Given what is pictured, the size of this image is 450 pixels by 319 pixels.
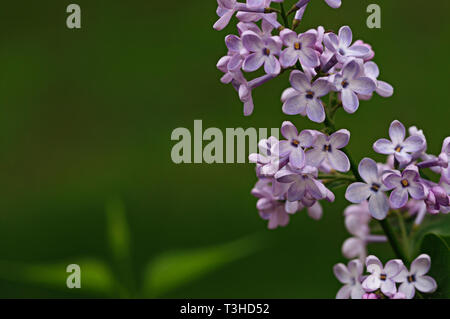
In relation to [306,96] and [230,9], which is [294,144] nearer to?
[306,96]

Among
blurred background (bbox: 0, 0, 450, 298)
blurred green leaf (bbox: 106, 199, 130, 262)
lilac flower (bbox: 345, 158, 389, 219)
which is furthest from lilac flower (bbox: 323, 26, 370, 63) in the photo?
blurred background (bbox: 0, 0, 450, 298)

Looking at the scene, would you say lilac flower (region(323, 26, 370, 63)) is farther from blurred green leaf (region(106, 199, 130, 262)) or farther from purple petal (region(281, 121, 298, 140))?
blurred green leaf (region(106, 199, 130, 262))

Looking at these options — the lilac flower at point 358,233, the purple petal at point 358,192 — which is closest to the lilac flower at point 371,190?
the purple petal at point 358,192

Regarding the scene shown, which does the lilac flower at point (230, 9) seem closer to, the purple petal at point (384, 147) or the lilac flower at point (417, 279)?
the purple petal at point (384, 147)

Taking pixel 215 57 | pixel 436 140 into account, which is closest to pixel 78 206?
pixel 215 57

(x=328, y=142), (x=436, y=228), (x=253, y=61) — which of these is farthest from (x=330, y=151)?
(x=436, y=228)
